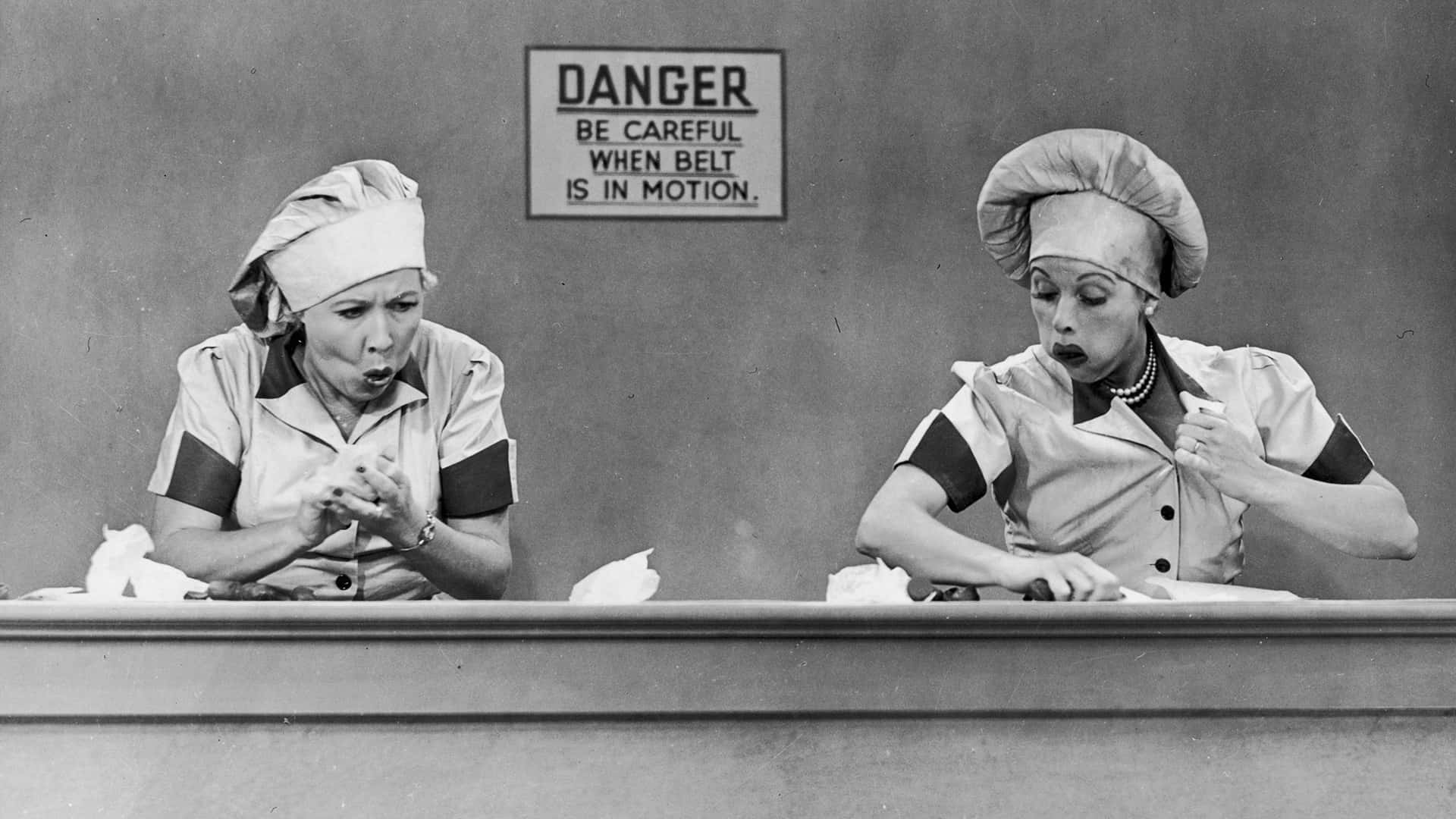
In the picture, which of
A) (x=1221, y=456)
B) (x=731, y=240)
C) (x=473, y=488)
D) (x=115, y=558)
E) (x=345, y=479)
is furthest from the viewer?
(x=731, y=240)

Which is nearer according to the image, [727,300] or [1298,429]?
[1298,429]

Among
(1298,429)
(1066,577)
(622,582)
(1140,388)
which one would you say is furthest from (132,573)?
(1298,429)

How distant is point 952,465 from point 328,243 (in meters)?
0.91

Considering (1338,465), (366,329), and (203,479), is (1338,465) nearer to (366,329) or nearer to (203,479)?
(366,329)

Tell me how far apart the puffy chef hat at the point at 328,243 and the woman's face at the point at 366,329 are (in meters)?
0.02

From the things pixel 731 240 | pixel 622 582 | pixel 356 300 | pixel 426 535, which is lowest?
pixel 622 582

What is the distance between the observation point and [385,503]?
2.31 metres

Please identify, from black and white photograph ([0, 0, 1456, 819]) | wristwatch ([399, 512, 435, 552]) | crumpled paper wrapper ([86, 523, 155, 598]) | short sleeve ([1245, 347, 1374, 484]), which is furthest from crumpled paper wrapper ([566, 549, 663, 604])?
short sleeve ([1245, 347, 1374, 484])

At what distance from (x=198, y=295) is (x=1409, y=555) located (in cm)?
184

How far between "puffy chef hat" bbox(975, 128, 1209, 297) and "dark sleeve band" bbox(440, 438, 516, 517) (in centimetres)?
81

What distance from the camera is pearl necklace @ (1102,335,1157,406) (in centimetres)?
252

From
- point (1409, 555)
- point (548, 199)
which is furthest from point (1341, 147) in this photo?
point (548, 199)

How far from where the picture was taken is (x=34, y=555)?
2725 millimetres

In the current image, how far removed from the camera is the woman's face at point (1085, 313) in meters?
2.45
